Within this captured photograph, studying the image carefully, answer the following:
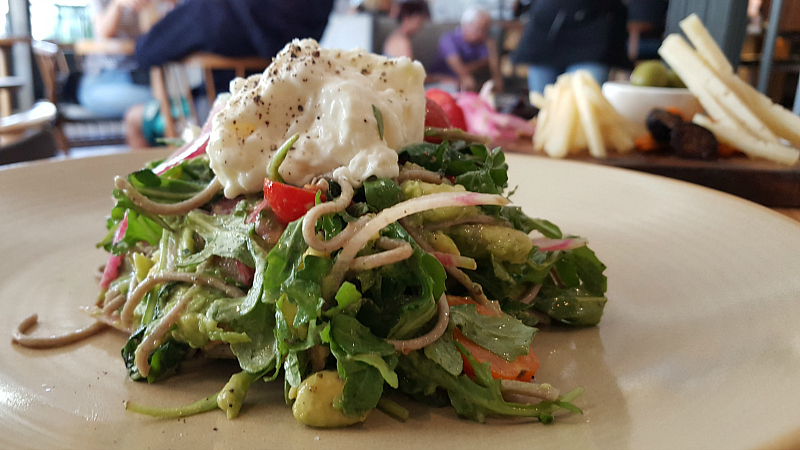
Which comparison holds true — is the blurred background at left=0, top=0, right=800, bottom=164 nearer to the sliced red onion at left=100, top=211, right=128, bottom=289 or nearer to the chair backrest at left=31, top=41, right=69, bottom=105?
the chair backrest at left=31, top=41, right=69, bottom=105

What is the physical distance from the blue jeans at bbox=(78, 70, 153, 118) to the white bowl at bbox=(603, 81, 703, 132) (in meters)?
7.48

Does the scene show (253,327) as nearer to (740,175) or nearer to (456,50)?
(740,175)

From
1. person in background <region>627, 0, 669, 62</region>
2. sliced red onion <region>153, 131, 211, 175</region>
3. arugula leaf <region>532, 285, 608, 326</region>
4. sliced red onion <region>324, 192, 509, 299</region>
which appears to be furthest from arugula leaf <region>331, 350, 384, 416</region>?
person in background <region>627, 0, 669, 62</region>

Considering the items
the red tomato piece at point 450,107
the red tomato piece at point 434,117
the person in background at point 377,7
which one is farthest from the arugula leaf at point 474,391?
the person in background at point 377,7

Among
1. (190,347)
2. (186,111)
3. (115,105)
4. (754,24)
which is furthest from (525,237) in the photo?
(754,24)

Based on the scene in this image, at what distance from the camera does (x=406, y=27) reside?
10.1 m

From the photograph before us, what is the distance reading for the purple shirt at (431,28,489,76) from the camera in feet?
33.5

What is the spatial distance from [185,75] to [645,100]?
5150 millimetres

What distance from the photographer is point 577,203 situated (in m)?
1.84

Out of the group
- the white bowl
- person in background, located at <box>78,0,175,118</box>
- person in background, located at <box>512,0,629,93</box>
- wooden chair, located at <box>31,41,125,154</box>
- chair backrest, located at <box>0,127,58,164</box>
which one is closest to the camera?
the white bowl

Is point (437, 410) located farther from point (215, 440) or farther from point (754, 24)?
point (754, 24)

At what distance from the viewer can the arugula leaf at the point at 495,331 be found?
103 cm

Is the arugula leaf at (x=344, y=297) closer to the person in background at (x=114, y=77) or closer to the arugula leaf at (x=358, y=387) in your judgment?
the arugula leaf at (x=358, y=387)

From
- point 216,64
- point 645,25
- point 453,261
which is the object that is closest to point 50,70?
point 216,64
